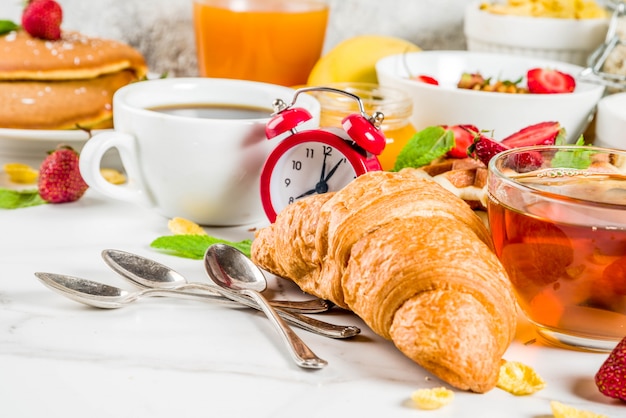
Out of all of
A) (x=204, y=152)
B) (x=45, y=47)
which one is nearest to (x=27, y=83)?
(x=45, y=47)

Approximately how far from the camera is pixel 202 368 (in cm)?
75

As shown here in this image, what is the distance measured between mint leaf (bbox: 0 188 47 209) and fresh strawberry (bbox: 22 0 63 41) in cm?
32

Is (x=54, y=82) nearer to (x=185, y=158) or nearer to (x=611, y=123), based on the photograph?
(x=185, y=158)

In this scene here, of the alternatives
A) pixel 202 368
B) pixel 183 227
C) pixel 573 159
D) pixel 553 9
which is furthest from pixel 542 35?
pixel 202 368

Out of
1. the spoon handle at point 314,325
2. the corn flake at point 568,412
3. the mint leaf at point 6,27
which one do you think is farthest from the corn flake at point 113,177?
the corn flake at point 568,412

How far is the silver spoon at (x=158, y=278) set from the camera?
2.87 ft

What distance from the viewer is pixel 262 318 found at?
0.86m

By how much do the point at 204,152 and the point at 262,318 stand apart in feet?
0.96

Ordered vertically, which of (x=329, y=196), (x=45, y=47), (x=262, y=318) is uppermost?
(x=45, y=47)

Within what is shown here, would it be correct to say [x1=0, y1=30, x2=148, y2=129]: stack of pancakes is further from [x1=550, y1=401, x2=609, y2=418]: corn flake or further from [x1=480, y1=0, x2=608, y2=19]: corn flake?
[x1=550, y1=401, x2=609, y2=418]: corn flake

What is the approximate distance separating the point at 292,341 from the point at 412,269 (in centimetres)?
13

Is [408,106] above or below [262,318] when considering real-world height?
above

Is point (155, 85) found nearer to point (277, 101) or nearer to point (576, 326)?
point (277, 101)

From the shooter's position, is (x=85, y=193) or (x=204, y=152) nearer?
A: (x=204, y=152)
